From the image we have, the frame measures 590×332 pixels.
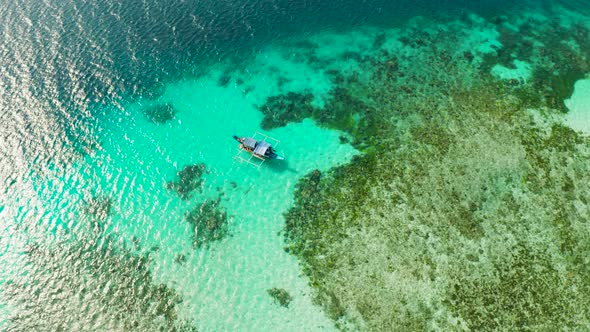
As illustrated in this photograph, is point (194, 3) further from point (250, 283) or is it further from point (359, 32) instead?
point (250, 283)

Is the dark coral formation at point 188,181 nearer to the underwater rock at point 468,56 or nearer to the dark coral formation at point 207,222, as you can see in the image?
the dark coral formation at point 207,222

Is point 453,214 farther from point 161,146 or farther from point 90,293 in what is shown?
point 90,293

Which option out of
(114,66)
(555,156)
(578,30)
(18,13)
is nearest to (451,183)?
(555,156)

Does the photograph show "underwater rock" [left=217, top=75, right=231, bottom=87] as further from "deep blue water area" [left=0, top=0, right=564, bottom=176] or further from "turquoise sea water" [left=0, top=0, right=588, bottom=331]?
"deep blue water area" [left=0, top=0, right=564, bottom=176]

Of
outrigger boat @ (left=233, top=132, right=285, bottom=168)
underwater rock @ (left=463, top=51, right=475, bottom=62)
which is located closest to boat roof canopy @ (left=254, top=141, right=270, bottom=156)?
outrigger boat @ (left=233, top=132, right=285, bottom=168)

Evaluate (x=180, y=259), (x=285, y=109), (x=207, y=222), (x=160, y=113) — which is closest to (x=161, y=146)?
(x=160, y=113)
